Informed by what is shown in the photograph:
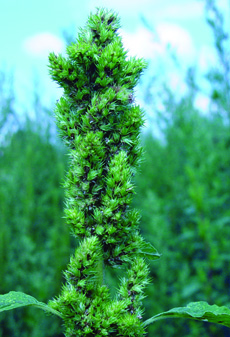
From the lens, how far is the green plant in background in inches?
55.9

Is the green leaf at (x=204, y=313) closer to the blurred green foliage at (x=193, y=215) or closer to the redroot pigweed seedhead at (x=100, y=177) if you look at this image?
the redroot pigweed seedhead at (x=100, y=177)

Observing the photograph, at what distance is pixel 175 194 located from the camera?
21.0 feet

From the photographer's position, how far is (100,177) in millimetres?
1503

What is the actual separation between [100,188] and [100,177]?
44 millimetres

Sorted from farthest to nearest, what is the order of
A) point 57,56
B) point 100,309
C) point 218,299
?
point 218,299 → point 57,56 → point 100,309

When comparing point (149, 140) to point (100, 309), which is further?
point (149, 140)

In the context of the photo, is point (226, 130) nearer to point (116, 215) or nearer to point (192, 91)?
point (192, 91)

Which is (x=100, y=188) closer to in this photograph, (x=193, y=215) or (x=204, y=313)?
(x=204, y=313)

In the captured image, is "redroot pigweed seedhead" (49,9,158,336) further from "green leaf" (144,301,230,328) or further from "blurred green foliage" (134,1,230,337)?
"blurred green foliage" (134,1,230,337)

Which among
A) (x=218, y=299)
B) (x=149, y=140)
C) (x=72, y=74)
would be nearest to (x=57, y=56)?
(x=72, y=74)

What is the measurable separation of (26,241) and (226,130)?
3.50 m

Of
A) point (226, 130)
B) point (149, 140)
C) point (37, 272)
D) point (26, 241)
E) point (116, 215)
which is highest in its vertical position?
point (149, 140)

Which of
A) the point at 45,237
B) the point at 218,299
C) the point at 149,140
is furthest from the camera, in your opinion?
the point at 149,140

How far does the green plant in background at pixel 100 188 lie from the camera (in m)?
1.42
